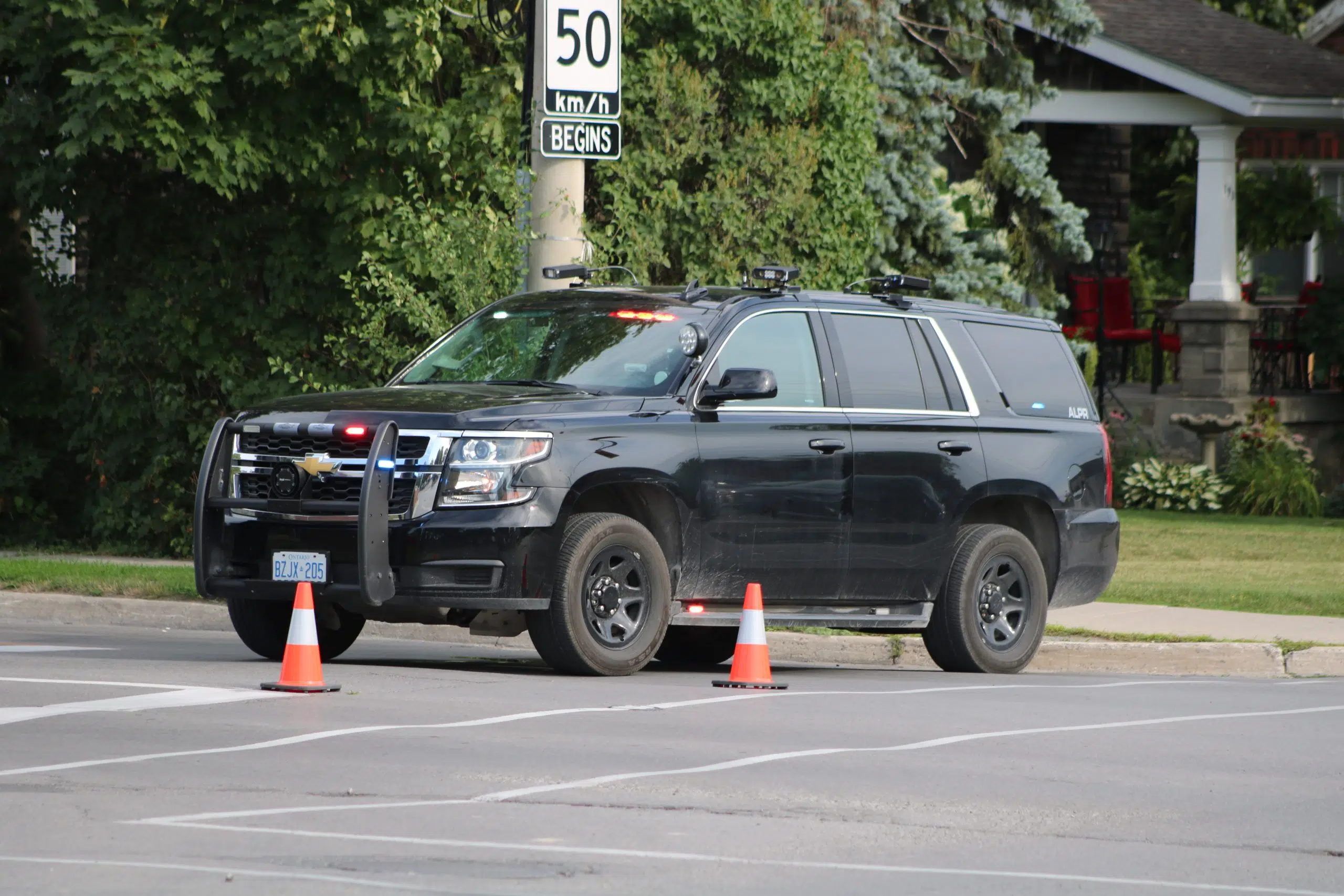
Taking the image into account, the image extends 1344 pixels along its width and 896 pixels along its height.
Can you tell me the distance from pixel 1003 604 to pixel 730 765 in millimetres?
4720

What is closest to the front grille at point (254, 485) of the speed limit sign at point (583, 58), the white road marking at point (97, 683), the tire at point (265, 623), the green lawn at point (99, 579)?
the tire at point (265, 623)

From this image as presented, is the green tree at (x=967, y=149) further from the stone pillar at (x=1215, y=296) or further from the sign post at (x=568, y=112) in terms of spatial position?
the sign post at (x=568, y=112)

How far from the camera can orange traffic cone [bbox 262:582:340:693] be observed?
31.8ft

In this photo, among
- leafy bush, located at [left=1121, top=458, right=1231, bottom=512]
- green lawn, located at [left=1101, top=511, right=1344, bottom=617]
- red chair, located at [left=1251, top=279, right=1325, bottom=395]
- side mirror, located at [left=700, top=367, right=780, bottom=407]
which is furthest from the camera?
red chair, located at [left=1251, top=279, right=1325, bottom=395]

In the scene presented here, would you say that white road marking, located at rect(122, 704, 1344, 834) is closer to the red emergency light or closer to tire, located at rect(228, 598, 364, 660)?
the red emergency light

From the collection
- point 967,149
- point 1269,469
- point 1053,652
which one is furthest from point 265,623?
point 1269,469

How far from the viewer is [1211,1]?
39.4 m

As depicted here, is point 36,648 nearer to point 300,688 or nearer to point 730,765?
point 300,688

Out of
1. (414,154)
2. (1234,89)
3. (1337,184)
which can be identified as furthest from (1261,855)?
(1337,184)

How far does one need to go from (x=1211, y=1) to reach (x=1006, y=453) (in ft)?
95.8

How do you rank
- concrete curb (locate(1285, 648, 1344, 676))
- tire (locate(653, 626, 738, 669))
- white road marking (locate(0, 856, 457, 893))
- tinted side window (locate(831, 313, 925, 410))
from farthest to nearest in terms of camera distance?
concrete curb (locate(1285, 648, 1344, 676)), tire (locate(653, 626, 738, 669)), tinted side window (locate(831, 313, 925, 410)), white road marking (locate(0, 856, 457, 893))

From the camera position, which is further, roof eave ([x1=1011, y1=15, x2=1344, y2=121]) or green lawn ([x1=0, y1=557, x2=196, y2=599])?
roof eave ([x1=1011, y1=15, x2=1344, y2=121])

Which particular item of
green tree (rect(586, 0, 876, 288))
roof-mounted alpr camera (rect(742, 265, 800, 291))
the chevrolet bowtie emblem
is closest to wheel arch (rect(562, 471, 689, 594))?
the chevrolet bowtie emblem

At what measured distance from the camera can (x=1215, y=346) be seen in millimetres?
25297
